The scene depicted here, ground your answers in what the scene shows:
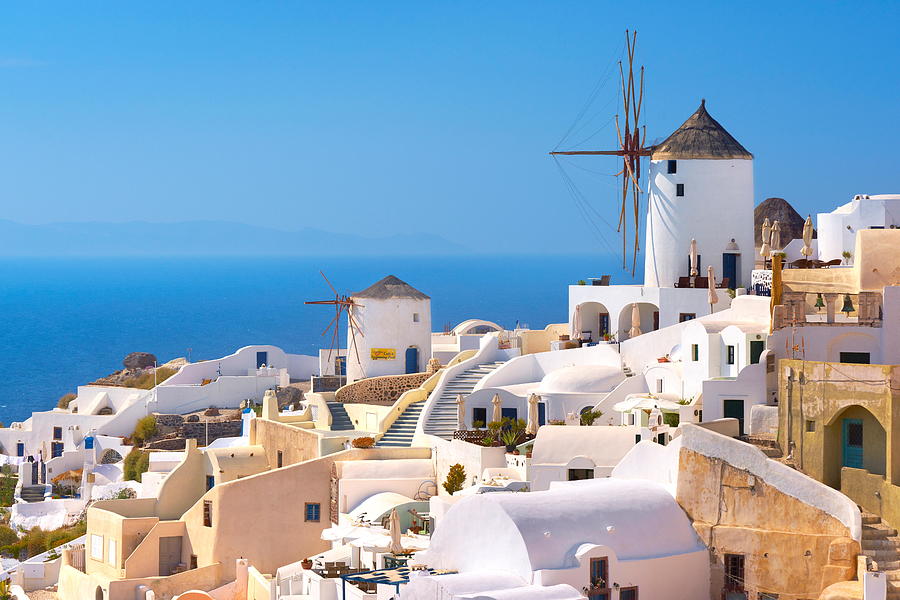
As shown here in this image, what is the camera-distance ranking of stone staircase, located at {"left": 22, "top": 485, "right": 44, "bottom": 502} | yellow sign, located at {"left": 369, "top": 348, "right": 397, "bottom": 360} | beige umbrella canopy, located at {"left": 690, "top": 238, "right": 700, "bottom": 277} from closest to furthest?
beige umbrella canopy, located at {"left": 690, "top": 238, "right": 700, "bottom": 277} → yellow sign, located at {"left": 369, "top": 348, "right": 397, "bottom": 360} → stone staircase, located at {"left": 22, "top": 485, "right": 44, "bottom": 502}

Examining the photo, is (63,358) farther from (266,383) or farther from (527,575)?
(527,575)

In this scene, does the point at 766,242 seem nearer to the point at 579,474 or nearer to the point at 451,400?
the point at 451,400

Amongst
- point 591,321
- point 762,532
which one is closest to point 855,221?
point 591,321

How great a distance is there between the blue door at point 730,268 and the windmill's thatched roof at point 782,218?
22.7ft

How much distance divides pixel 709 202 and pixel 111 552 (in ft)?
53.5

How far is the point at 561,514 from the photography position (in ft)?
82.2

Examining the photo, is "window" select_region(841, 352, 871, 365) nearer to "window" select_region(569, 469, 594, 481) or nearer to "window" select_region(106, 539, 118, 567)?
"window" select_region(569, 469, 594, 481)

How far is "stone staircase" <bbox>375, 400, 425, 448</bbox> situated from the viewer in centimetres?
3744

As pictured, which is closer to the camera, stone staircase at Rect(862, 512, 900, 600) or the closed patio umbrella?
stone staircase at Rect(862, 512, 900, 600)

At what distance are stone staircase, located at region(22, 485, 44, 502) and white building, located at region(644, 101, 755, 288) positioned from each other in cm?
1984

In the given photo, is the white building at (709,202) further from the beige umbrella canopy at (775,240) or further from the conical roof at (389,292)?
the conical roof at (389,292)

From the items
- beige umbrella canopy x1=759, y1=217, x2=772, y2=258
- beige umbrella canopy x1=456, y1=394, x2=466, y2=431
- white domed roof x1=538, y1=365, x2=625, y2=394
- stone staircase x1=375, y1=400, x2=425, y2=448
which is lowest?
stone staircase x1=375, y1=400, x2=425, y2=448

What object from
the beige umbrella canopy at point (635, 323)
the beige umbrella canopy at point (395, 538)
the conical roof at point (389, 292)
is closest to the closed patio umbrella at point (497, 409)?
the beige umbrella canopy at point (635, 323)

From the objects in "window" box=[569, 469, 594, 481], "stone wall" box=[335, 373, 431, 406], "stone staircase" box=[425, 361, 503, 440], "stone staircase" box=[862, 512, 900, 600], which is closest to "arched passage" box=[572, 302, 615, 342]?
"stone staircase" box=[425, 361, 503, 440]
